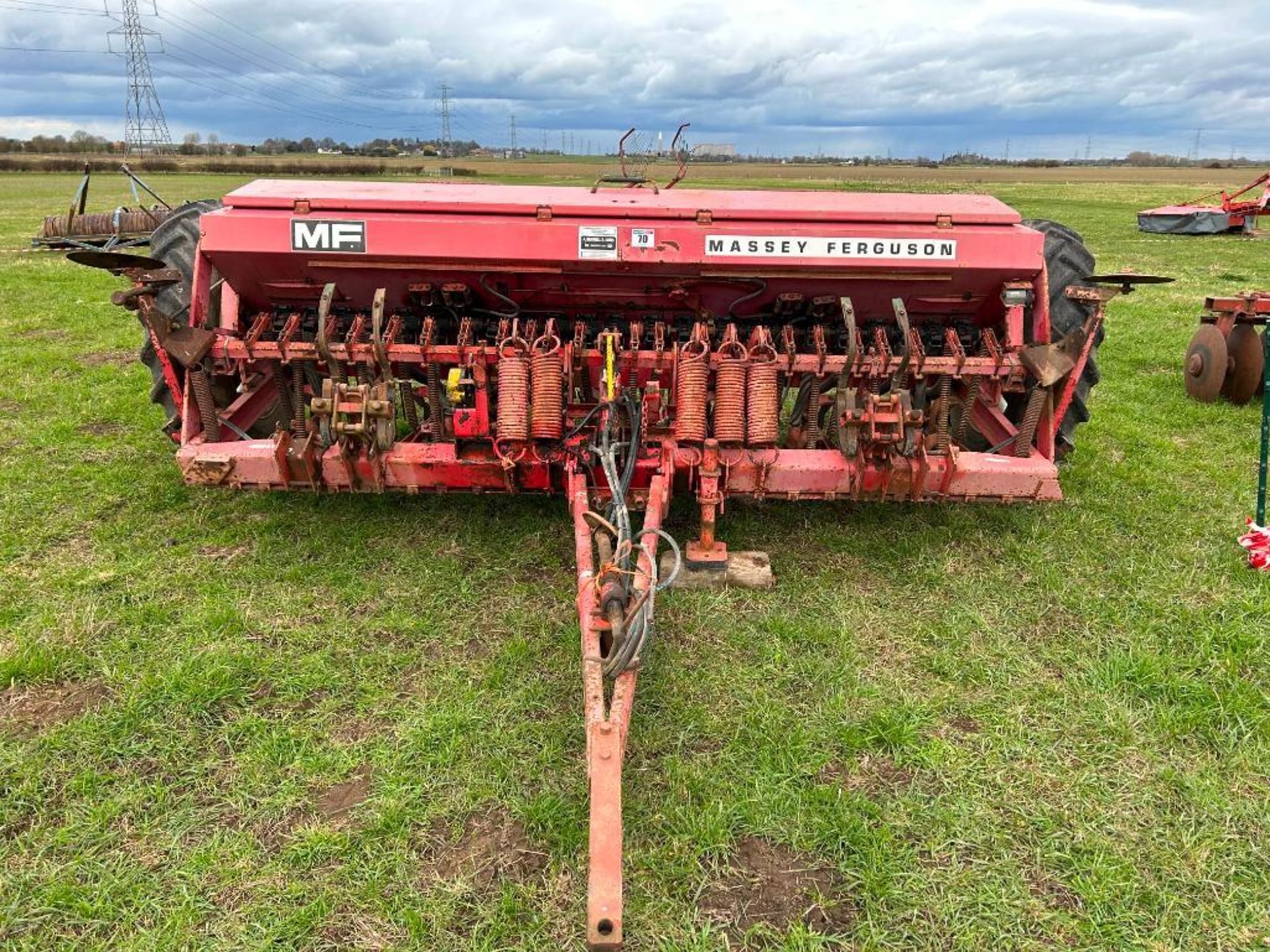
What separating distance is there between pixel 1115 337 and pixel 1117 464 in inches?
176

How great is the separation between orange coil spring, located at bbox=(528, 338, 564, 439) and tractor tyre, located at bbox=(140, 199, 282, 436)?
4.60ft

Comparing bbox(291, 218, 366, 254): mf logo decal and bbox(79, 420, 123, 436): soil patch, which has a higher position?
bbox(291, 218, 366, 254): mf logo decal

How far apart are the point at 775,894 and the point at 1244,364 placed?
6211 mm

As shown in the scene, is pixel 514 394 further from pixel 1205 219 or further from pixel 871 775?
pixel 1205 219

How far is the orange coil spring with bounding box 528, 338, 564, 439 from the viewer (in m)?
3.87

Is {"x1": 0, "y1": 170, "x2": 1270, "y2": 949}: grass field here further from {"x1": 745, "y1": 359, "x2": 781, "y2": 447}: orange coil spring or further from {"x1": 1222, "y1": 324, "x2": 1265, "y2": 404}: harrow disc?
{"x1": 1222, "y1": 324, "x2": 1265, "y2": 404}: harrow disc

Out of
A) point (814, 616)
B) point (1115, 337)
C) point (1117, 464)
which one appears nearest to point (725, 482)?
point (814, 616)

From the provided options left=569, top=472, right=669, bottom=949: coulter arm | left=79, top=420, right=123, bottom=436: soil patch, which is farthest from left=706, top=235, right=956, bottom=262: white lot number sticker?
left=79, top=420, right=123, bottom=436: soil patch

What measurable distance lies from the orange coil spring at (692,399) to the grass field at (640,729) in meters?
0.72

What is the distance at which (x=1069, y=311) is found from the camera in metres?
4.93

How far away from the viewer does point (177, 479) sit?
5039 mm

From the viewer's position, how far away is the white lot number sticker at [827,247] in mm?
3998

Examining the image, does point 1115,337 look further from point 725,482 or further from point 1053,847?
point 1053,847

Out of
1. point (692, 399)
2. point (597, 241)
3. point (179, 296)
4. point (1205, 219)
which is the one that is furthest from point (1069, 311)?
point (1205, 219)
